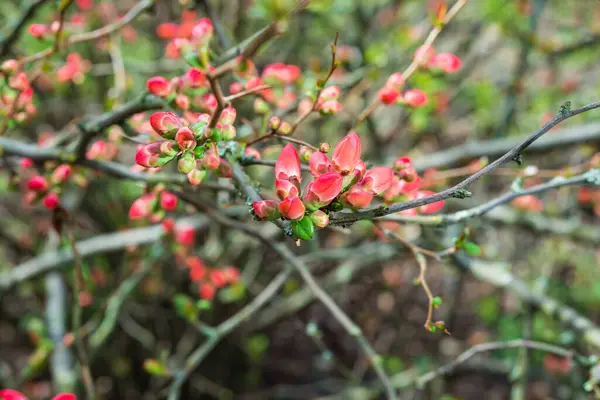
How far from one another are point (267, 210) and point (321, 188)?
6cm

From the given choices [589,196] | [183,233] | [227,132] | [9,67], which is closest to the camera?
[227,132]

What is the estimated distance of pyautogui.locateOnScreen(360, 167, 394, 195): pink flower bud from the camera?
0.65 metres

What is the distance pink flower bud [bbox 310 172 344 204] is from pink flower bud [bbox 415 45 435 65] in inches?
23.3

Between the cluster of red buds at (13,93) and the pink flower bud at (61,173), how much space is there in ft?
0.38

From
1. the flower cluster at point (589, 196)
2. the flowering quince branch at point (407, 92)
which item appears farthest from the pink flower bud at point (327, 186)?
the flower cluster at point (589, 196)

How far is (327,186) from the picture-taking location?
0.57m

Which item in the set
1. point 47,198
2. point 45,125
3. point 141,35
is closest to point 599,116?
point 47,198

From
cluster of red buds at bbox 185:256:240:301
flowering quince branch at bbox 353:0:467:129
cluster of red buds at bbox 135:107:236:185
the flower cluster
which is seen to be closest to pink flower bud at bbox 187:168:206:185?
cluster of red buds at bbox 135:107:236:185

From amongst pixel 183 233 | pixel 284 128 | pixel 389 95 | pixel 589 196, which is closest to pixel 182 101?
pixel 284 128

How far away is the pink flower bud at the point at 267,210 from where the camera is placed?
0.56 metres

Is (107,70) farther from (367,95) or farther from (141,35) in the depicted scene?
(367,95)

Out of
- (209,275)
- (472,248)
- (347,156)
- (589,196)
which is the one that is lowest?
(589,196)

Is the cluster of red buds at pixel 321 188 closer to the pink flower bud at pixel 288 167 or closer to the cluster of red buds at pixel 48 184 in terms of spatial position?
the pink flower bud at pixel 288 167

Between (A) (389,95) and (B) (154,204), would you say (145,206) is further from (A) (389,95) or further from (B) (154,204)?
(A) (389,95)
